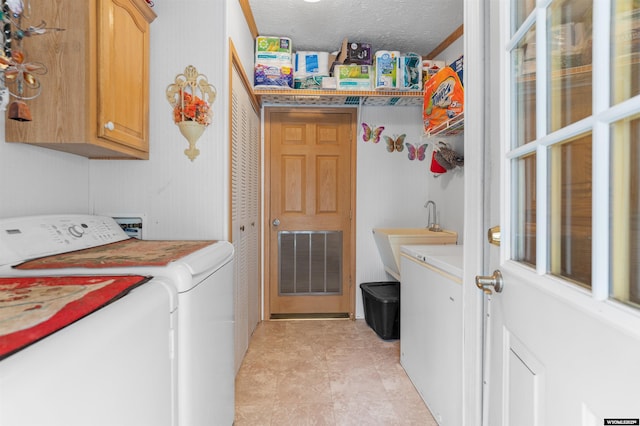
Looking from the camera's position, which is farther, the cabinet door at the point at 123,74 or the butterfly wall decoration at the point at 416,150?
the butterfly wall decoration at the point at 416,150

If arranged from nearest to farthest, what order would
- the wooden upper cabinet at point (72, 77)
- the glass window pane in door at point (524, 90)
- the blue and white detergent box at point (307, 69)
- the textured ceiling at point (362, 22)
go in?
the glass window pane in door at point (524, 90)
the wooden upper cabinet at point (72, 77)
the textured ceiling at point (362, 22)
the blue and white detergent box at point (307, 69)

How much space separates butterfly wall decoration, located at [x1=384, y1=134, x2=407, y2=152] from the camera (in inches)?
139

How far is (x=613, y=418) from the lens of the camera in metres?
0.50

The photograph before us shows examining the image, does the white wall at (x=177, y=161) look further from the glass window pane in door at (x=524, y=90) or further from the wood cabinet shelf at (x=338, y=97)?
the glass window pane in door at (x=524, y=90)

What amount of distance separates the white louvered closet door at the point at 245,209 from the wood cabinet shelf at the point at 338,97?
22cm

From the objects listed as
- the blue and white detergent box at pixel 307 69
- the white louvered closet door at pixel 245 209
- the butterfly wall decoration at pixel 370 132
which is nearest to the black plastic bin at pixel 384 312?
the white louvered closet door at pixel 245 209

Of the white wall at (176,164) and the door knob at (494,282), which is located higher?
the white wall at (176,164)

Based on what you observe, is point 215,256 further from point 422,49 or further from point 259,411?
point 422,49

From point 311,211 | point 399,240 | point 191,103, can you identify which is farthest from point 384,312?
point 191,103

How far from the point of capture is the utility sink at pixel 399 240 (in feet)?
9.61

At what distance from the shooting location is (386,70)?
2.91 meters

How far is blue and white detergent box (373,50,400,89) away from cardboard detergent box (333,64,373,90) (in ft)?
0.32

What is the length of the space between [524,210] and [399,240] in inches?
82.3

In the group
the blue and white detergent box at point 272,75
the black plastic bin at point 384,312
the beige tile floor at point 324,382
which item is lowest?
the beige tile floor at point 324,382
